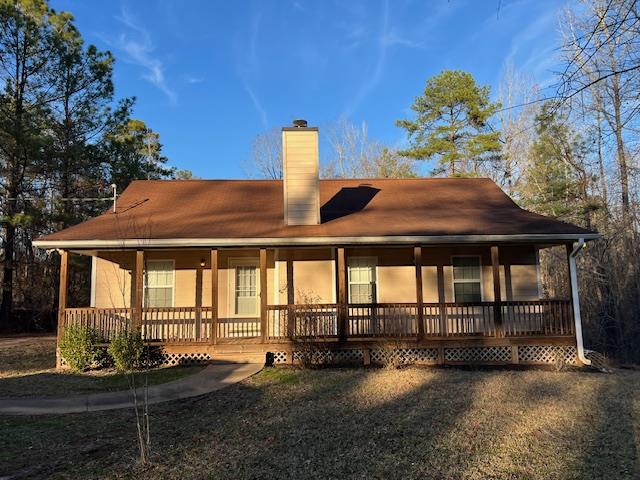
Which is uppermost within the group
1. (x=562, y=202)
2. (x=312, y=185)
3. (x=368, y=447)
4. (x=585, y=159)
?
(x=585, y=159)

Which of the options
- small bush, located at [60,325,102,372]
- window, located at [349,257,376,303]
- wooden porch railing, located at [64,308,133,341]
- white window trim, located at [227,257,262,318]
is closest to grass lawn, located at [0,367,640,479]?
small bush, located at [60,325,102,372]

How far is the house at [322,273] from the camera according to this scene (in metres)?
11.0

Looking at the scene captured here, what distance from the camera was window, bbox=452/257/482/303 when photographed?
517 inches

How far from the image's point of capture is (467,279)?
13.2 metres

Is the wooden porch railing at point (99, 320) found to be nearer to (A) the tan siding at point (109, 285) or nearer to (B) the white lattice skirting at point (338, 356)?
(A) the tan siding at point (109, 285)

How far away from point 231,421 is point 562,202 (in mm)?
22593

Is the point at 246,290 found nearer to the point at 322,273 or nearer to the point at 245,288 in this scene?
the point at 245,288

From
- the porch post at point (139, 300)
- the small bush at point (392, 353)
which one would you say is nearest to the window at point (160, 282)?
the porch post at point (139, 300)

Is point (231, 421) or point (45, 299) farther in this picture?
point (45, 299)

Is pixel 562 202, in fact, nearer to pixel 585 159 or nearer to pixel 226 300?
pixel 585 159

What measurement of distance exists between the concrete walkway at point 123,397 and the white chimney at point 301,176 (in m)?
4.07

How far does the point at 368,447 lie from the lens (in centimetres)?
540

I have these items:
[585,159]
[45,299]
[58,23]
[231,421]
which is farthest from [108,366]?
[585,159]

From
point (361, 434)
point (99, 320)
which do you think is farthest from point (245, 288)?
point (361, 434)
